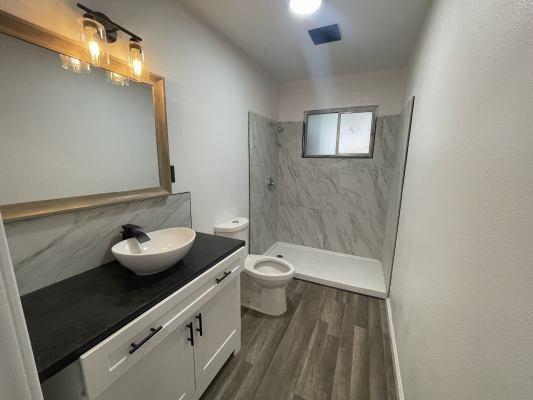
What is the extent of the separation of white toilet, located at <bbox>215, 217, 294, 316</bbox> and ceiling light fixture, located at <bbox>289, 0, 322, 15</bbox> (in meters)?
1.70

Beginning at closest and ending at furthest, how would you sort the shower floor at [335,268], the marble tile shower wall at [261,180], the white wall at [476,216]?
the white wall at [476,216] < the shower floor at [335,268] < the marble tile shower wall at [261,180]

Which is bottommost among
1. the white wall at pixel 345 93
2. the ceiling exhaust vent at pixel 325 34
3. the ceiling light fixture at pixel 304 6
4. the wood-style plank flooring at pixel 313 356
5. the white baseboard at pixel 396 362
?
the wood-style plank flooring at pixel 313 356

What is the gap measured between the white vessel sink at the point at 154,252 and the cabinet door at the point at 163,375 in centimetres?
32

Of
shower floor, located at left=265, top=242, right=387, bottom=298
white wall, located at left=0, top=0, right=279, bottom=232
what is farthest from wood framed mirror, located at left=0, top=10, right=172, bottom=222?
shower floor, located at left=265, top=242, right=387, bottom=298

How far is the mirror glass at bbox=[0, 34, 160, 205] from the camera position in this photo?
0.86 meters

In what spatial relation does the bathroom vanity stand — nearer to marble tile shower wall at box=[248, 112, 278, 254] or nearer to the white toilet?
the white toilet

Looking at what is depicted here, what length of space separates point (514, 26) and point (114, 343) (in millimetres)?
1497

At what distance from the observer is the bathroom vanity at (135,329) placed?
687 millimetres

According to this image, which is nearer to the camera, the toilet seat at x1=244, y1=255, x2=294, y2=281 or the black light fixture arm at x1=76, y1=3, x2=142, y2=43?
the black light fixture arm at x1=76, y1=3, x2=142, y2=43

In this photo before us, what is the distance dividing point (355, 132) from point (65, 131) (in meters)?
2.90

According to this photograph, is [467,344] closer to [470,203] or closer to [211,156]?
[470,203]

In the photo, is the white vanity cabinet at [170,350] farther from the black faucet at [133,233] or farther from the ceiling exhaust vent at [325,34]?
the ceiling exhaust vent at [325,34]

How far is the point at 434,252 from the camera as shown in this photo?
996 millimetres

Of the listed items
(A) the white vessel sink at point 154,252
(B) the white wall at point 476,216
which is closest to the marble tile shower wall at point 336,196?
(B) the white wall at point 476,216
